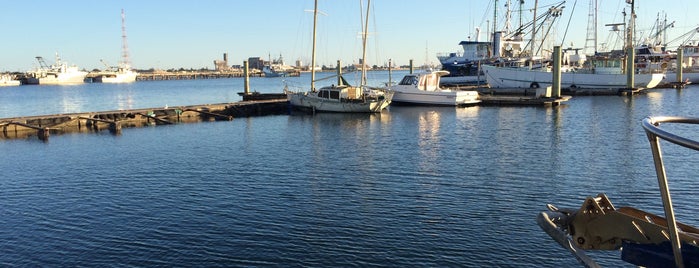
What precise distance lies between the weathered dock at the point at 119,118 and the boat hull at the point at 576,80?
108 ft

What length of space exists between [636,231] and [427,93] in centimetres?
5107

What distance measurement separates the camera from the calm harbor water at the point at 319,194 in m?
13.8

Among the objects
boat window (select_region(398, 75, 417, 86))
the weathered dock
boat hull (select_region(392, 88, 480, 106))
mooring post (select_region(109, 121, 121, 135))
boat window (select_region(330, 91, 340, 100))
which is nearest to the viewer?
the weathered dock

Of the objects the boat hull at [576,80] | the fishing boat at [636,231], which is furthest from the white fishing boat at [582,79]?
the fishing boat at [636,231]

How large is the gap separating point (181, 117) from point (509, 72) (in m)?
44.2

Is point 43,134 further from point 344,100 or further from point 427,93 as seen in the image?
point 427,93

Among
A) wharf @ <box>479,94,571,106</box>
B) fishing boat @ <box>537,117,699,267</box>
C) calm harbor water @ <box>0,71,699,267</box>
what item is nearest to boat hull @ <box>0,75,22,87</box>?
calm harbor water @ <box>0,71,699,267</box>

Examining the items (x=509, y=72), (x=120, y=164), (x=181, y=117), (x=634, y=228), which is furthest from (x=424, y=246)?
(x=509, y=72)

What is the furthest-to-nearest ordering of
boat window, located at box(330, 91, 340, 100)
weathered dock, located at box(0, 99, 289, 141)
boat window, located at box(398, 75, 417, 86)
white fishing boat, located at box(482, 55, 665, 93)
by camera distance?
white fishing boat, located at box(482, 55, 665, 93) < boat window, located at box(398, 75, 417, 86) < boat window, located at box(330, 91, 340, 100) < weathered dock, located at box(0, 99, 289, 141)

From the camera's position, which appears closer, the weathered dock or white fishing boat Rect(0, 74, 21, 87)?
the weathered dock

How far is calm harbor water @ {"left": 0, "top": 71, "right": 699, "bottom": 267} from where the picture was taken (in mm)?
13820

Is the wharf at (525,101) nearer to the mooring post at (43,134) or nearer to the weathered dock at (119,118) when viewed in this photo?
the weathered dock at (119,118)

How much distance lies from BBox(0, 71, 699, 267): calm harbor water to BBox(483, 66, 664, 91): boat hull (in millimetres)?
34621

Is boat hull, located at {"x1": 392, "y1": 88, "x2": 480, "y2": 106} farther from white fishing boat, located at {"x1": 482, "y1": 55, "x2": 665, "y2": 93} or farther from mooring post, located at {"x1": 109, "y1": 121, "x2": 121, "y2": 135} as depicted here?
mooring post, located at {"x1": 109, "y1": 121, "x2": 121, "y2": 135}
